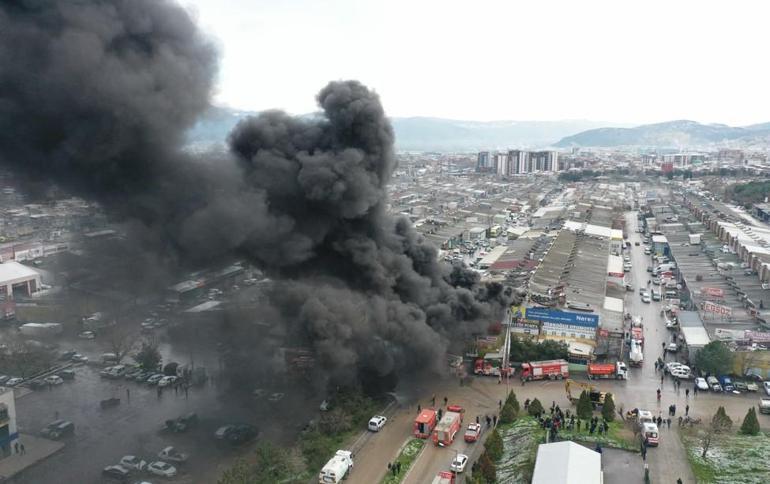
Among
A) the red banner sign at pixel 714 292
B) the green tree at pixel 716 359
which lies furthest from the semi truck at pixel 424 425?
the red banner sign at pixel 714 292

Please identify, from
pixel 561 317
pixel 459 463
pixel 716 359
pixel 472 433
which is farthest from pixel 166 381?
pixel 716 359

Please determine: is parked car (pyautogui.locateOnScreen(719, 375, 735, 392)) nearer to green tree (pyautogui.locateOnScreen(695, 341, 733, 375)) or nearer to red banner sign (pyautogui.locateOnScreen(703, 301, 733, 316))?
green tree (pyautogui.locateOnScreen(695, 341, 733, 375))

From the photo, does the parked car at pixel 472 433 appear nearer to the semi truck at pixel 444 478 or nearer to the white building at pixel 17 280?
the semi truck at pixel 444 478

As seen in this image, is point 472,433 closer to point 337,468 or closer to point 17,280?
point 337,468

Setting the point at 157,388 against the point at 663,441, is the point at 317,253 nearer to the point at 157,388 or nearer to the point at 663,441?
the point at 157,388

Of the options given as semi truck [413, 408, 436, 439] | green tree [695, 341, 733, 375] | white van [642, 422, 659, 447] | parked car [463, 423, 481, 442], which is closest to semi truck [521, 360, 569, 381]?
parked car [463, 423, 481, 442]

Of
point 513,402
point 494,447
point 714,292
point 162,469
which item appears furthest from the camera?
point 714,292
